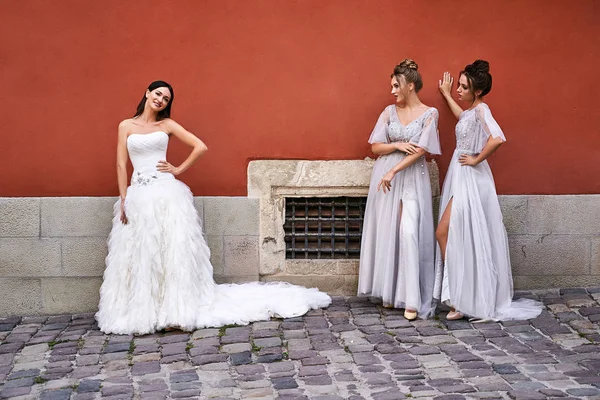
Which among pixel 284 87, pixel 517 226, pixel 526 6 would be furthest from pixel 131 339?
pixel 526 6

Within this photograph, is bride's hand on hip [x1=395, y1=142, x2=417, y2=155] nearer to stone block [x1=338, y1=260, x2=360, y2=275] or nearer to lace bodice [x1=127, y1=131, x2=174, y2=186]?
stone block [x1=338, y1=260, x2=360, y2=275]

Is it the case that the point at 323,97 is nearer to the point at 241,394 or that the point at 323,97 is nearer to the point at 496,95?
the point at 496,95

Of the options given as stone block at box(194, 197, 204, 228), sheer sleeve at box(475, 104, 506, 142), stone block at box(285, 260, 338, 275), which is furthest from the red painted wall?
stone block at box(285, 260, 338, 275)

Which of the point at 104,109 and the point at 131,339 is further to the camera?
the point at 104,109

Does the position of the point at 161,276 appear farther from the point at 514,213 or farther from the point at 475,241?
the point at 514,213

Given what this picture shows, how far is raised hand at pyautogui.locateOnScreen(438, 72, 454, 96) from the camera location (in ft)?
21.1

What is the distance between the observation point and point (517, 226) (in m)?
6.59

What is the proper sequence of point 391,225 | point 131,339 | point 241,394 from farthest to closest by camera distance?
point 391,225 → point 131,339 → point 241,394

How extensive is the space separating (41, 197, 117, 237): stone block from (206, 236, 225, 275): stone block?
0.87m

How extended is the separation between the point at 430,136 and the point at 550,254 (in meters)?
1.64

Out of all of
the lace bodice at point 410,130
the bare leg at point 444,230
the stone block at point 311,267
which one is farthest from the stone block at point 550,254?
the stone block at point 311,267

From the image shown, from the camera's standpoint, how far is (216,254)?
653 cm

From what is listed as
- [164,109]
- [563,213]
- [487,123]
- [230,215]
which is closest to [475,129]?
[487,123]

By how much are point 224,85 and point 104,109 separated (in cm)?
104
